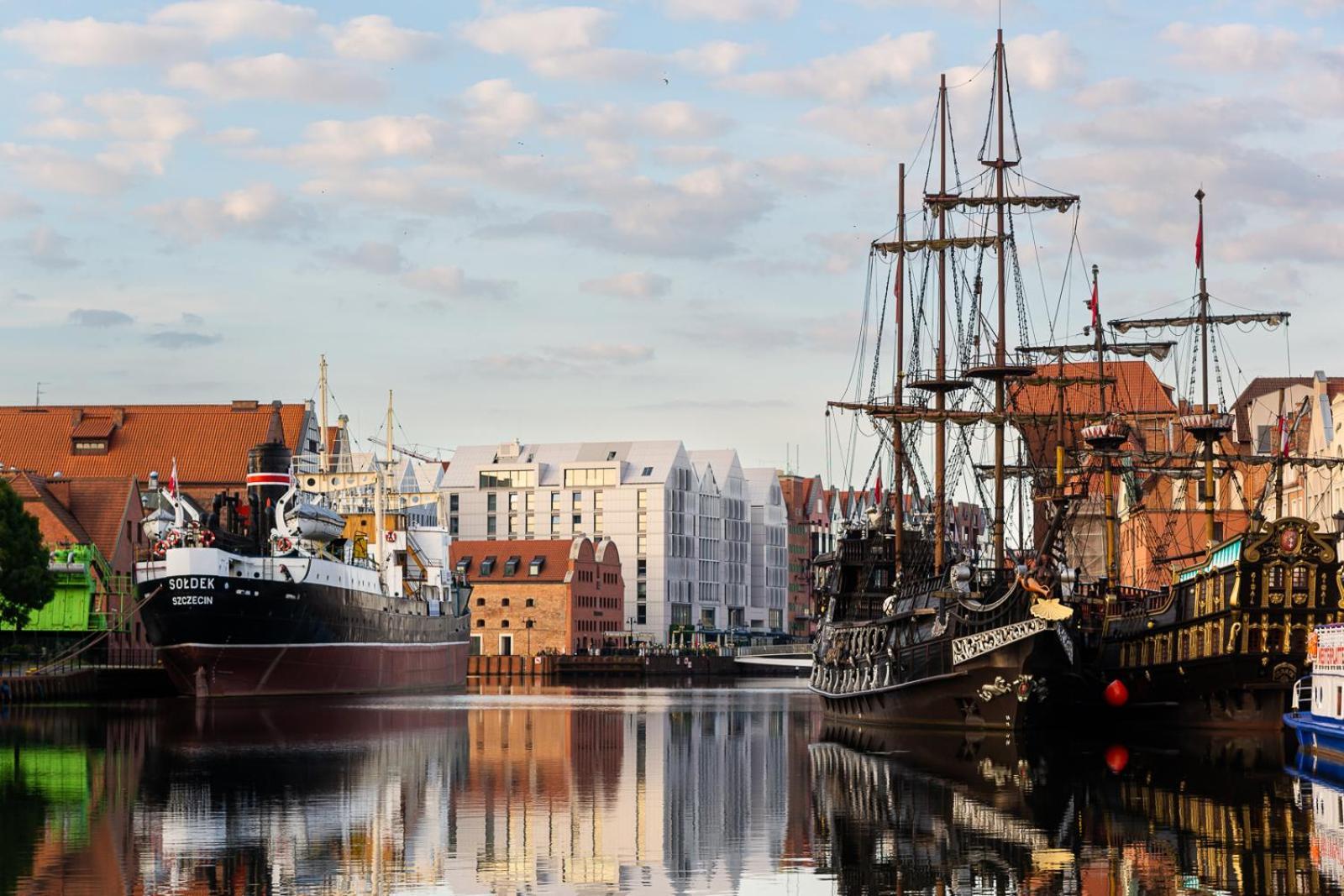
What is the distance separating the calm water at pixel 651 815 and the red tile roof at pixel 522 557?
110 m

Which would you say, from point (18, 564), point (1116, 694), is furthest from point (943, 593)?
point (18, 564)

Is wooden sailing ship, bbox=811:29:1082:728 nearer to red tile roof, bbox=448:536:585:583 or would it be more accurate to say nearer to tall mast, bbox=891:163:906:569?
tall mast, bbox=891:163:906:569

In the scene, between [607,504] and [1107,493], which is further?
[607,504]

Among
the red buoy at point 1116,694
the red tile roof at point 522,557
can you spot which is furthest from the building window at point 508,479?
the red buoy at point 1116,694

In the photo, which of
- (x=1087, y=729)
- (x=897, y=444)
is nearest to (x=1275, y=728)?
(x=1087, y=729)

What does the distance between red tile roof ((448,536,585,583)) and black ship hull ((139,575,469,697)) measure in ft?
197

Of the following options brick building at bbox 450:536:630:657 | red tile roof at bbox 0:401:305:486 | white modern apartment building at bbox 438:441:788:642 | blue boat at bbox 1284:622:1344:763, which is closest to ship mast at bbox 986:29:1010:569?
blue boat at bbox 1284:622:1344:763

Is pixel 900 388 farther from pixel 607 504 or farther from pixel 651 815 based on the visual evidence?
pixel 607 504

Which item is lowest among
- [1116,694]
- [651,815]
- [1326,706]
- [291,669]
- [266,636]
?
[651,815]

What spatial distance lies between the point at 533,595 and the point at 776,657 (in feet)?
67.7

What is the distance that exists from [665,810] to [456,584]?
332 feet

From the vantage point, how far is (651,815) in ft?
113

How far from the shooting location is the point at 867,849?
28781mm

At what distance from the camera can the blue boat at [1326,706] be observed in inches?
1656
